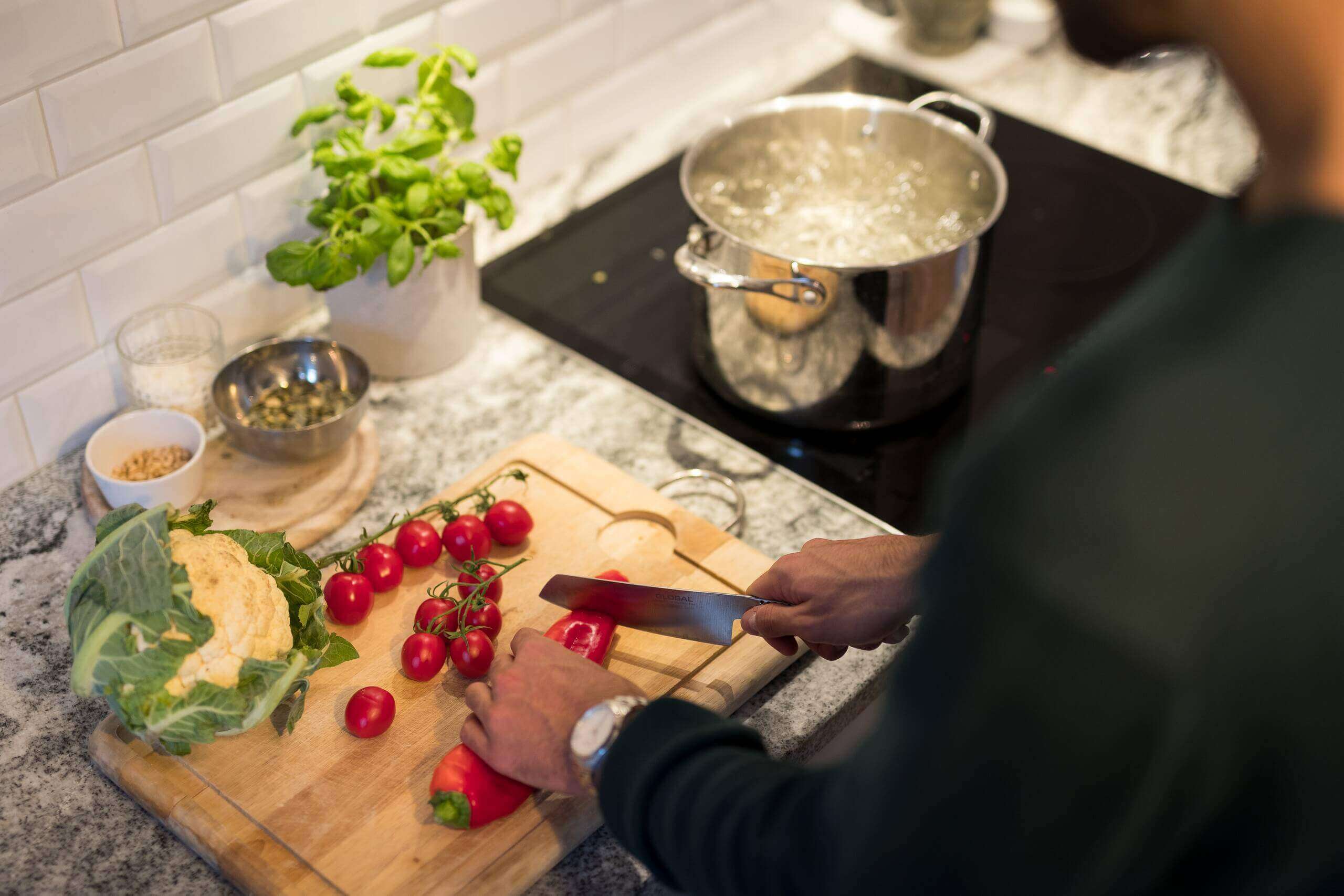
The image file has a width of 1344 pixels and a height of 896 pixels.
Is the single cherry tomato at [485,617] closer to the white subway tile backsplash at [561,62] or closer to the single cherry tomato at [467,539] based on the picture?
the single cherry tomato at [467,539]

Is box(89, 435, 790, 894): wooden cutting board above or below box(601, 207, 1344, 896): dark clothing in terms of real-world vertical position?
below

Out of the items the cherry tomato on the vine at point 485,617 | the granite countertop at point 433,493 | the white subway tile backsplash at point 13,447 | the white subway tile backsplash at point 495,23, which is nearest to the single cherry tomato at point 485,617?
the cherry tomato on the vine at point 485,617

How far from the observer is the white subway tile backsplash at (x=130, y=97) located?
3.87 ft

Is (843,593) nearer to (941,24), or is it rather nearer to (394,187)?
(394,187)

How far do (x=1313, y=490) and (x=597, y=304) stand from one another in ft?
3.96

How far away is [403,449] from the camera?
1.42m

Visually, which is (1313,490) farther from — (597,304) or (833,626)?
(597,304)

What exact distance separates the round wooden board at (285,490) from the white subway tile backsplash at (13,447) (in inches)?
2.2

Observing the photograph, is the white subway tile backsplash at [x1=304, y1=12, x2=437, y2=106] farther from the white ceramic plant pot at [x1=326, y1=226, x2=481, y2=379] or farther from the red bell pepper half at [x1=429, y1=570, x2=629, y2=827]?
the red bell pepper half at [x1=429, y1=570, x2=629, y2=827]

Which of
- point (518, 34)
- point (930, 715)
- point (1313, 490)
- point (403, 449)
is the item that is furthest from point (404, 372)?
point (1313, 490)

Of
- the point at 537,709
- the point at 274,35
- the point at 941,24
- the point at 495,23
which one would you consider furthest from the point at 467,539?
the point at 941,24

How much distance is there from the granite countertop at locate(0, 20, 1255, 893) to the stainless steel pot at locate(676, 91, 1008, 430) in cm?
11

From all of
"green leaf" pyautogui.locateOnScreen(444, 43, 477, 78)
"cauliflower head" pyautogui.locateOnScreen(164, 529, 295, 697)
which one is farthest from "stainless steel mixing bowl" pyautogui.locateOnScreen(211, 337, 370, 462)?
"green leaf" pyautogui.locateOnScreen(444, 43, 477, 78)

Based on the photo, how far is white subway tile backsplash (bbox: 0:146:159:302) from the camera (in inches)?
47.1
